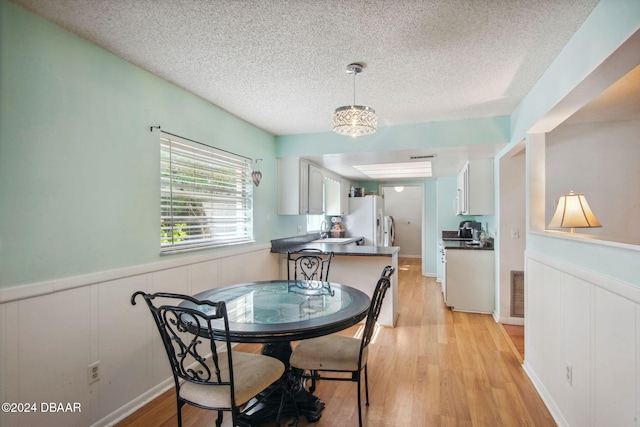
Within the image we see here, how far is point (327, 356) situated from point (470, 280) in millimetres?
2959

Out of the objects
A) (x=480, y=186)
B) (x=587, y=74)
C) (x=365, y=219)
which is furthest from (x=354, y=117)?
(x=365, y=219)

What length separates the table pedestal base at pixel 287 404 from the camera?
77.6 inches

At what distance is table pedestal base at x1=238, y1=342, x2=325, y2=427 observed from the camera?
1972mm

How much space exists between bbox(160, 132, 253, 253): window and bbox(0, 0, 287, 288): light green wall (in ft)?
0.43

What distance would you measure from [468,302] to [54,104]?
14.8 feet

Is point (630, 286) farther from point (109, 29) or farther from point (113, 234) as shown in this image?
point (109, 29)

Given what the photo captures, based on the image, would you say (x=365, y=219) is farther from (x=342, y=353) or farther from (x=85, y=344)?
(x=85, y=344)

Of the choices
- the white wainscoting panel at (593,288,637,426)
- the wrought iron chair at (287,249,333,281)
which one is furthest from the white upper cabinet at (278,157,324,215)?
the white wainscoting panel at (593,288,637,426)

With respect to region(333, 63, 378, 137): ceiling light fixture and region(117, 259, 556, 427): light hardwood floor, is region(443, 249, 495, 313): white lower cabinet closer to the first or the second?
region(117, 259, 556, 427): light hardwood floor

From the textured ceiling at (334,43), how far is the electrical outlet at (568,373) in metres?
1.86

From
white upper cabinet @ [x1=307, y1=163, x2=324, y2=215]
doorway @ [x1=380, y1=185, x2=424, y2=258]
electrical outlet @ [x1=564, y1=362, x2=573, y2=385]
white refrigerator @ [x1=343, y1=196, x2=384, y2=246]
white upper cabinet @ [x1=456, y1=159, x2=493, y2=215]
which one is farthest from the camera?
→ doorway @ [x1=380, y1=185, x2=424, y2=258]

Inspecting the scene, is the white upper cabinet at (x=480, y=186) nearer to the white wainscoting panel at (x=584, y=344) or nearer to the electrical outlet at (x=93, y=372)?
the white wainscoting panel at (x=584, y=344)

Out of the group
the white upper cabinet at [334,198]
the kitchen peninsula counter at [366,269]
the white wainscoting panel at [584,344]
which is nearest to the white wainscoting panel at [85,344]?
the kitchen peninsula counter at [366,269]

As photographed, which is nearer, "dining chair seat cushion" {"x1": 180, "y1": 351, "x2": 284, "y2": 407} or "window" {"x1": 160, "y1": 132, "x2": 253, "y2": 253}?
"dining chair seat cushion" {"x1": 180, "y1": 351, "x2": 284, "y2": 407}
